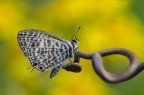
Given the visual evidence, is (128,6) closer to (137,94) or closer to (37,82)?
(137,94)

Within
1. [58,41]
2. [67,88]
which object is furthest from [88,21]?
[58,41]

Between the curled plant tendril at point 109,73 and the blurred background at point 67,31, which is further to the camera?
the blurred background at point 67,31

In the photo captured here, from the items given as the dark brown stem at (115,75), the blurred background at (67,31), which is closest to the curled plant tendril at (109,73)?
the dark brown stem at (115,75)

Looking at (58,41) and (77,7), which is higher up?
(77,7)

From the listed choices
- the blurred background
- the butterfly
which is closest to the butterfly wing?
the butterfly

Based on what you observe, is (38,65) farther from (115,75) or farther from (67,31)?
(67,31)

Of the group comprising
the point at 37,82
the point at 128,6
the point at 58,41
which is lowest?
the point at 58,41

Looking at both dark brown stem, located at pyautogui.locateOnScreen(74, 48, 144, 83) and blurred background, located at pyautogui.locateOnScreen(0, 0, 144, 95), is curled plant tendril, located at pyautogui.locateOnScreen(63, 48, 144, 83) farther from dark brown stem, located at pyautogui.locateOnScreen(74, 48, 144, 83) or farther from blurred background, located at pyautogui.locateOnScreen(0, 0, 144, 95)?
blurred background, located at pyautogui.locateOnScreen(0, 0, 144, 95)

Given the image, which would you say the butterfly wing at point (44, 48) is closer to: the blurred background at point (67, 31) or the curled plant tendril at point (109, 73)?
the curled plant tendril at point (109, 73)
